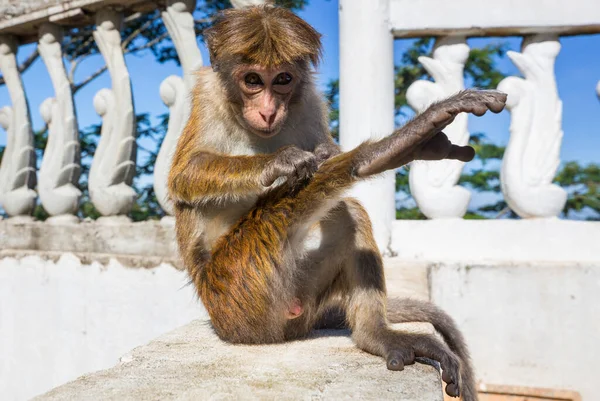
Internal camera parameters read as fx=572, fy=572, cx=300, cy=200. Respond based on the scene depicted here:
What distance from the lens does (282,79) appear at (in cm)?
212

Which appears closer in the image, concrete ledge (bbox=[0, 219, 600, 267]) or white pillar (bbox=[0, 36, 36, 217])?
concrete ledge (bbox=[0, 219, 600, 267])

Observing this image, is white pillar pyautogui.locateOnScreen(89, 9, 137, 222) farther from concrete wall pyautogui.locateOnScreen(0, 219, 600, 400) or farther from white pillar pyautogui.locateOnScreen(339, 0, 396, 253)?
white pillar pyautogui.locateOnScreen(339, 0, 396, 253)

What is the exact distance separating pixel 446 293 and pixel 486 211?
4.95 m

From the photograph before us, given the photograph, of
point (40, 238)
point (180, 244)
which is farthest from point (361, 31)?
point (40, 238)

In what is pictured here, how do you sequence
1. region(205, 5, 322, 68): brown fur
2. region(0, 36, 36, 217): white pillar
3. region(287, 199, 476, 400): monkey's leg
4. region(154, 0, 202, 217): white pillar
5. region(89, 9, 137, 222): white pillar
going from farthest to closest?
region(0, 36, 36, 217): white pillar, region(89, 9, 137, 222): white pillar, region(154, 0, 202, 217): white pillar, region(205, 5, 322, 68): brown fur, region(287, 199, 476, 400): monkey's leg

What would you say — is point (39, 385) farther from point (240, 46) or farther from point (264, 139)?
point (240, 46)

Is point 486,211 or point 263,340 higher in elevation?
point 263,340

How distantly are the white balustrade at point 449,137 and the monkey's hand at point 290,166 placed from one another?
1392 millimetres

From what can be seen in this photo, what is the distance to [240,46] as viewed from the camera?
2.04 metres

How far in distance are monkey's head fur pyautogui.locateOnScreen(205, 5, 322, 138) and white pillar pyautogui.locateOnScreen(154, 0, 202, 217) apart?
58.7 inches

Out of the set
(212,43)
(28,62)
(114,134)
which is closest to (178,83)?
(114,134)

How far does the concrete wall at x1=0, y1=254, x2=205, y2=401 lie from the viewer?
3.69 meters

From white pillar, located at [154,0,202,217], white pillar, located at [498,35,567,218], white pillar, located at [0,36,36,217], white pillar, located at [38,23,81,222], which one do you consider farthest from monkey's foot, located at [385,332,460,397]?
white pillar, located at [0,36,36,217]

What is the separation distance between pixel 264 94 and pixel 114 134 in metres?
2.18
